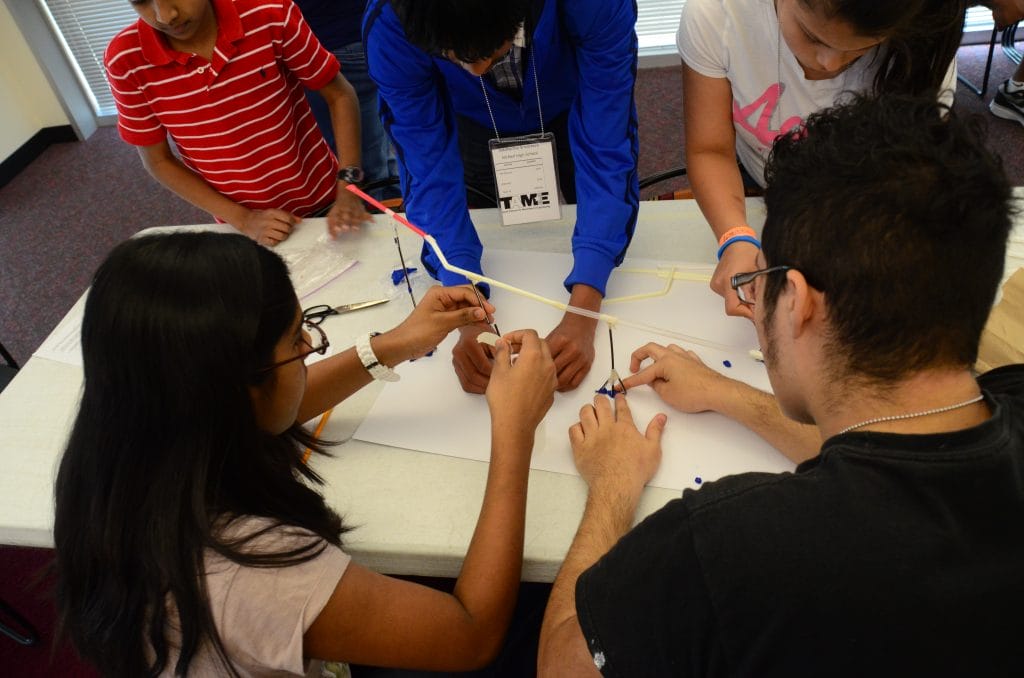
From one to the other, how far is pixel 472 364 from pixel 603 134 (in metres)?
0.56

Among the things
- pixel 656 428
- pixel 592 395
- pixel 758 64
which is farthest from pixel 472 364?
pixel 758 64

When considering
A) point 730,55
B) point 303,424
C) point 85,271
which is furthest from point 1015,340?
point 85,271

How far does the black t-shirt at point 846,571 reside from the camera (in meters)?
0.58

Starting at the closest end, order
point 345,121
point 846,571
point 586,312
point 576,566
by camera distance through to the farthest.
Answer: point 846,571, point 576,566, point 586,312, point 345,121

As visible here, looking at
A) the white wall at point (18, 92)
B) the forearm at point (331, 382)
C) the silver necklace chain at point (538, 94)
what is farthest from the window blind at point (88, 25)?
the forearm at point (331, 382)

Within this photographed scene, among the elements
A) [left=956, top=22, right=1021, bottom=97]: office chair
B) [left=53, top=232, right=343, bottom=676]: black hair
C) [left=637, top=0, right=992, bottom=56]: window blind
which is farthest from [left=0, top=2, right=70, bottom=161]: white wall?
[left=956, top=22, right=1021, bottom=97]: office chair

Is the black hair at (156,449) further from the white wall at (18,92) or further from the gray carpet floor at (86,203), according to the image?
the white wall at (18,92)

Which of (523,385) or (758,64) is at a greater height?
(758,64)

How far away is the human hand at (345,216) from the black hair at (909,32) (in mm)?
1072

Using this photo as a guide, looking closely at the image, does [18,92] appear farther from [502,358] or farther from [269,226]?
[502,358]

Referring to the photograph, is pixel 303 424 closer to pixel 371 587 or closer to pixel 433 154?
pixel 371 587

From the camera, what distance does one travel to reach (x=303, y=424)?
1.24 metres

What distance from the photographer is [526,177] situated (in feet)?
4.75

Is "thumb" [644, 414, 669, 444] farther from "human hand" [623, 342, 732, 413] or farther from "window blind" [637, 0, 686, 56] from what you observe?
"window blind" [637, 0, 686, 56]
